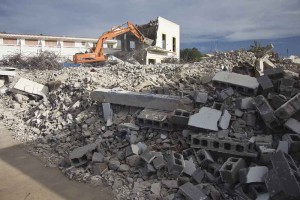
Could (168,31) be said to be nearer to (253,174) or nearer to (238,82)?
(238,82)

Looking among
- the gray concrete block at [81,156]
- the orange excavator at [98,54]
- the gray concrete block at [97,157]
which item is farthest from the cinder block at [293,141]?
the orange excavator at [98,54]

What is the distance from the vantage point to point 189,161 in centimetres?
452

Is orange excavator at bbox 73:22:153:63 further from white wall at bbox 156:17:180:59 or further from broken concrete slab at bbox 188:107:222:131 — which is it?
broken concrete slab at bbox 188:107:222:131

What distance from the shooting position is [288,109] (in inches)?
173

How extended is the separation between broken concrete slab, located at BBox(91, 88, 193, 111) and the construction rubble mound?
0.07 feet

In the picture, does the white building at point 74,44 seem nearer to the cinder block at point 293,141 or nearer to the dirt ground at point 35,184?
the dirt ground at point 35,184

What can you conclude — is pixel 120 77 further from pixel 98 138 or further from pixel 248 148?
pixel 248 148

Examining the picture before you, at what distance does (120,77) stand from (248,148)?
5.68 meters

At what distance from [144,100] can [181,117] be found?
4.35 feet

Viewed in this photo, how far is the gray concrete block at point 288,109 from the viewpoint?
4375 mm

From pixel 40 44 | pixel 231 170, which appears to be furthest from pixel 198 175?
pixel 40 44

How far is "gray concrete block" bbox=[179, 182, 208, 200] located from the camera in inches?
149

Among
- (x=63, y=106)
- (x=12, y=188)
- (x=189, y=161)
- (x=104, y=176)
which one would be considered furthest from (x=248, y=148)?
(x=63, y=106)

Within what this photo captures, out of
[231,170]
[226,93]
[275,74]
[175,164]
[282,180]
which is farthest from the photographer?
[275,74]
